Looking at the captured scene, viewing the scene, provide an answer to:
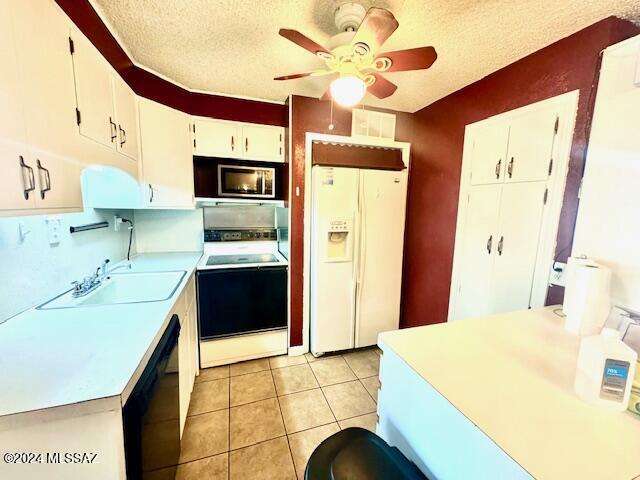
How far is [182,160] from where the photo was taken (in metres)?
2.20

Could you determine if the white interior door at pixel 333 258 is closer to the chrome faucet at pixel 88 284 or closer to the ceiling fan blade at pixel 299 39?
the ceiling fan blade at pixel 299 39

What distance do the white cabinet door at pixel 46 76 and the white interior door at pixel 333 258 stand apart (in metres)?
1.59

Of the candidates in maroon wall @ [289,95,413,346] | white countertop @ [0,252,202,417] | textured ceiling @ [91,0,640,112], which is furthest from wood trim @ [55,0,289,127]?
white countertop @ [0,252,202,417]

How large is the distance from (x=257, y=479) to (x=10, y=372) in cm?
124

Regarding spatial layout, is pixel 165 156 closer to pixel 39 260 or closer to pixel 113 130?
pixel 113 130

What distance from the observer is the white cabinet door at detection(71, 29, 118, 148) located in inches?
46.0

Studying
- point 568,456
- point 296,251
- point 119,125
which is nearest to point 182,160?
point 119,125

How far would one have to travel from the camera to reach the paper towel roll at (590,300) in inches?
45.1

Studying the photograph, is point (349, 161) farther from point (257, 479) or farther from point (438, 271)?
point (257, 479)

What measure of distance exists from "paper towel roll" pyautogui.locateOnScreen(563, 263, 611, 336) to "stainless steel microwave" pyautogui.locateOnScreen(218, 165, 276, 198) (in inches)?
83.4

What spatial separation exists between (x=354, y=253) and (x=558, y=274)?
56.0 inches

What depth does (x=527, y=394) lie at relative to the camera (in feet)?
2.58

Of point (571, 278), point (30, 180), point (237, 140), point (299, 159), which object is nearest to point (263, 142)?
point (237, 140)

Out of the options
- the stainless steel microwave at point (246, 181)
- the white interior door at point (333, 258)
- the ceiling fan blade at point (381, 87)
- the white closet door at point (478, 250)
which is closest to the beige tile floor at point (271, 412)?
the white interior door at point (333, 258)
